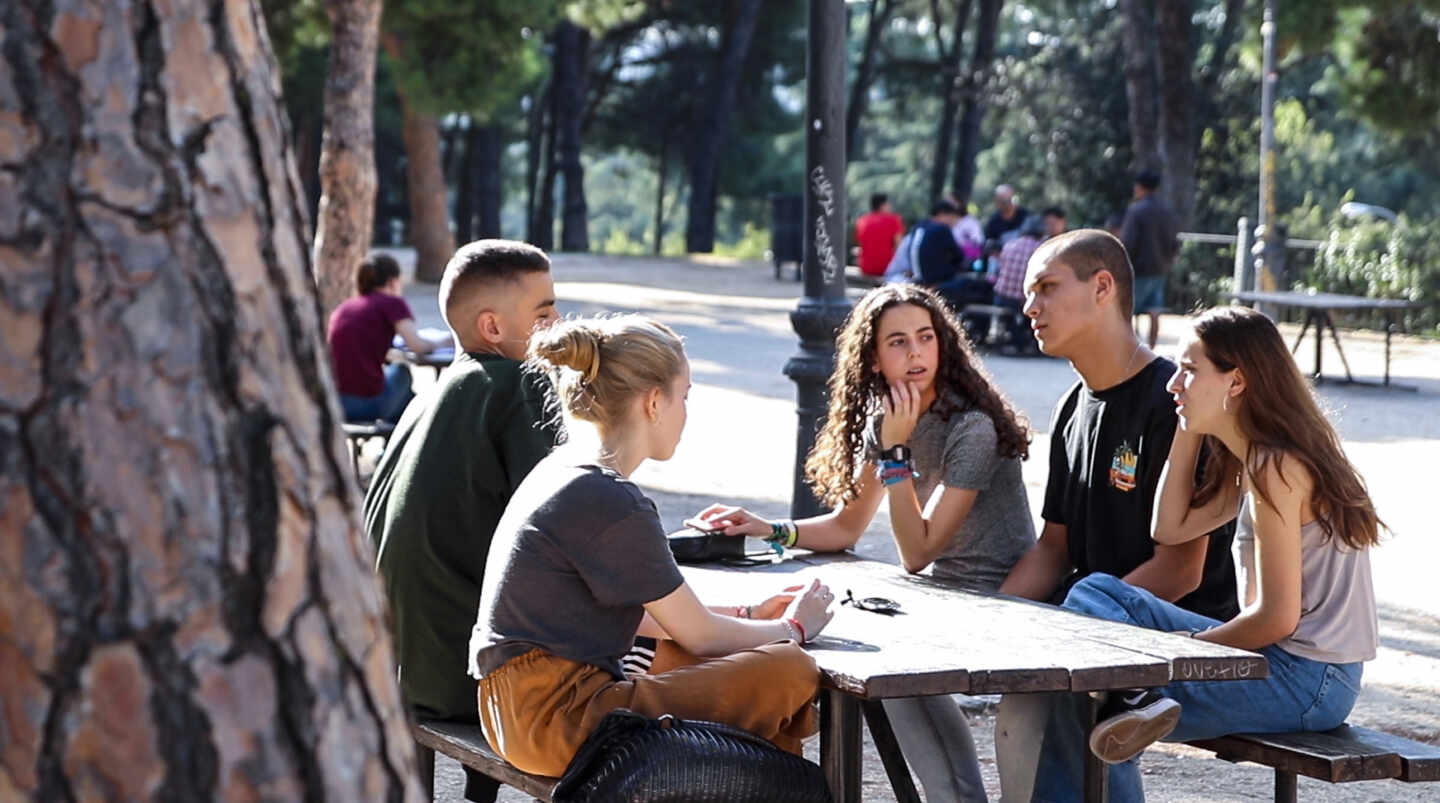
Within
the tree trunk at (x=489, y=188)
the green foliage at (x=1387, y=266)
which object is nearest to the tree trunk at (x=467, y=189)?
the tree trunk at (x=489, y=188)

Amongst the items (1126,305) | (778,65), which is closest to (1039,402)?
(1126,305)

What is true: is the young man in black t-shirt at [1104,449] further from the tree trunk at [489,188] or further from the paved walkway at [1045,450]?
the tree trunk at [489,188]

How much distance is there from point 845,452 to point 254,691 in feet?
10.4

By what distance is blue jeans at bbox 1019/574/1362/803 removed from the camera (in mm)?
3805

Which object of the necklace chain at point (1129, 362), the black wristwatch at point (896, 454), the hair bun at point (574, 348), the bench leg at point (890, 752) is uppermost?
the hair bun at point (574, 348)

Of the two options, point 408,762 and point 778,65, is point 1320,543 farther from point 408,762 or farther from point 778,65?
point 778,65

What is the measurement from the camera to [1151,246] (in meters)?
16.6

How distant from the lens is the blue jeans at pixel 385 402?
9.38 metres

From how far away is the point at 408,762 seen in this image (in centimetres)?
167

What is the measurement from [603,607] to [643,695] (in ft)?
0.59

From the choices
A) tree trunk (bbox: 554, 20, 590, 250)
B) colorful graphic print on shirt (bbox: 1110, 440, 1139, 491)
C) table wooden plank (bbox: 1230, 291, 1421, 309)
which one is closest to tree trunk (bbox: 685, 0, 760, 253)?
tree trunk (bbox: 554, 20, 590, 250)

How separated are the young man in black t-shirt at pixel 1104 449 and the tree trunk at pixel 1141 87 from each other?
18612mm

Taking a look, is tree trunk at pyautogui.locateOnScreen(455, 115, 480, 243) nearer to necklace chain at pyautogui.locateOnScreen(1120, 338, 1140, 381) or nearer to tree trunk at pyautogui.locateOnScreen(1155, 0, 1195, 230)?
tree trunk at pyautogui.locateOnScreen(1155, 0, 1195, 230)

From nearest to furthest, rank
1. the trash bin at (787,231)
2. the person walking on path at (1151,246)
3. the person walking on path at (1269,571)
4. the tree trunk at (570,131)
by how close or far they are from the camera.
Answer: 1. the person walking on path at (1269,571)
2. the person walking on path at (1151,246)
3. the trash bin at (787,231)
4. the tree trunk at (570,131)
